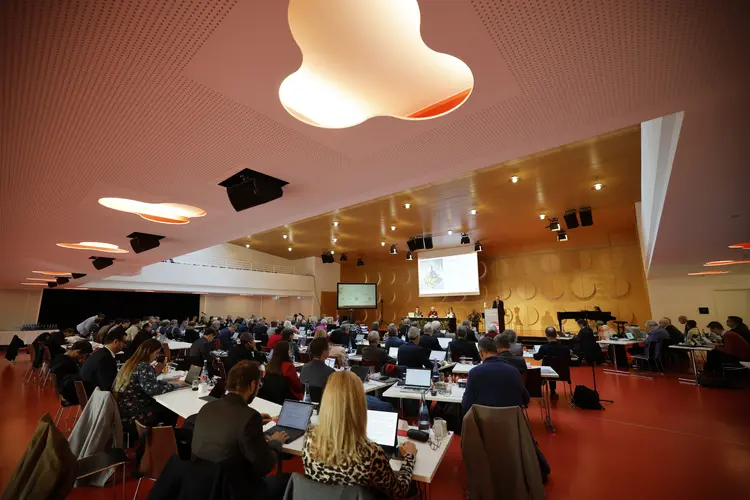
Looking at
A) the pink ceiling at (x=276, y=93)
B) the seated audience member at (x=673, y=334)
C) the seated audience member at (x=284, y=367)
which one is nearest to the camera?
the pink ceiling at (x=276, y=93)

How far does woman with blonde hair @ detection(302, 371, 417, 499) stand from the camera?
1.76 meters

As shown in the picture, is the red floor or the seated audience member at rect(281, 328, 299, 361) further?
the seated audience member at rect(281, 328, 299, 361)

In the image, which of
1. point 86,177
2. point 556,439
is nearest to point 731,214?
point 556,439

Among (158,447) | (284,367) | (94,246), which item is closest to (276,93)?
(158,447)

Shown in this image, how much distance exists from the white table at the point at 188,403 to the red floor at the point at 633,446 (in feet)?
2.65

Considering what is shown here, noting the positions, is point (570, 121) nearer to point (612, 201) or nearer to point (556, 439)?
point (556, 439)

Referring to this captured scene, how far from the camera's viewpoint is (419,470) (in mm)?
2273

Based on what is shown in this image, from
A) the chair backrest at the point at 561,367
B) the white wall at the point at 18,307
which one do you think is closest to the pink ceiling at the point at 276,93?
the chair backrest at the point at 561,367

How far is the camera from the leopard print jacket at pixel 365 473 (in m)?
1.75

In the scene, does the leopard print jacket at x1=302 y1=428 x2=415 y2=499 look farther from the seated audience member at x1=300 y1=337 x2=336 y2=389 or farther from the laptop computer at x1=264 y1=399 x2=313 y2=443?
the seated audience member at x1=300 y1=337 x2=336 y2=389

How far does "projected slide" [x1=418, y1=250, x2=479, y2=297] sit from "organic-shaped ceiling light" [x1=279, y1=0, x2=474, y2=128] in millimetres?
13699

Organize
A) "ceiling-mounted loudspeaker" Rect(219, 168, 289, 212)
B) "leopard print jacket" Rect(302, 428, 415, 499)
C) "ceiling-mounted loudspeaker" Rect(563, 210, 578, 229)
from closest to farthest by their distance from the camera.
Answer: "leopard print jacket" Rect(302, 428, 415, 499) → "ceiling-mounted loudspeaker" Rect(219, 168, 289, 212) → "ceiling-mounted loudspeaker" Rect(563, 210, 578, 229)

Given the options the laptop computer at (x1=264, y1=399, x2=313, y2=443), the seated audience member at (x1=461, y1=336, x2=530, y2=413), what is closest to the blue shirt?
the seated audience member at (x1=461, y1=336, x2=530, y2=413)

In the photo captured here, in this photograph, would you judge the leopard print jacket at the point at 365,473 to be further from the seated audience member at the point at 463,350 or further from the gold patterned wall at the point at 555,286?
the gold patterned wall at the point at 555,286
